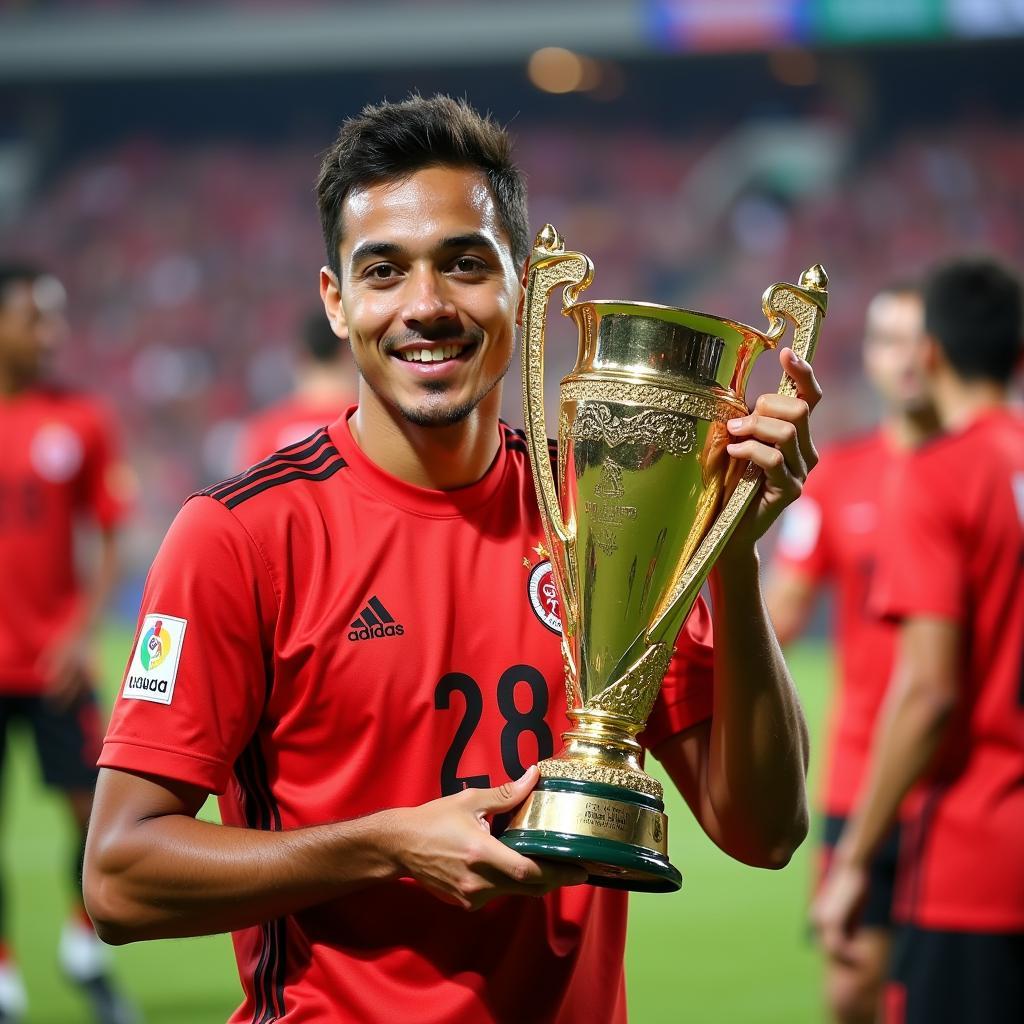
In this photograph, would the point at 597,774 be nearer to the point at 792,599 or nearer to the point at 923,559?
the point at 923,559

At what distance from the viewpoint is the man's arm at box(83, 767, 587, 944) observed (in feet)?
5.28

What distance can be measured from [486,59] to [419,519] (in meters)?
19.6

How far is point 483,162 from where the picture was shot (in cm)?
190

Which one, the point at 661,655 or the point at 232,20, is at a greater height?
the point at 232,20

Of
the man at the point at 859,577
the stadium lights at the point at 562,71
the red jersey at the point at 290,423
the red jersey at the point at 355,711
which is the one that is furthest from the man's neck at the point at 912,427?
the stadium lights at the point at 562,71

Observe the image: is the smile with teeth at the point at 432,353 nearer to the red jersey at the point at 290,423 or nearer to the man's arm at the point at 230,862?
the man's arm at the point at 230,862

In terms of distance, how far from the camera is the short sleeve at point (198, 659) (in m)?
1.74

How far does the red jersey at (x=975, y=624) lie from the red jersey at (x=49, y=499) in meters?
3.35

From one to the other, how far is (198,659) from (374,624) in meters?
0.20

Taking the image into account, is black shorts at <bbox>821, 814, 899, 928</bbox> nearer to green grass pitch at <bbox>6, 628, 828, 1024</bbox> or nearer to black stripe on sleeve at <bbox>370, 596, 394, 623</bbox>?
green grass pitch at <bbox>6, 628, 828, 1024</bbox>

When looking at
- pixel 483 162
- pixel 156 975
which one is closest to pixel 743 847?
pixel 483 162

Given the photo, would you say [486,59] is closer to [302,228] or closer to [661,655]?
[302,228]

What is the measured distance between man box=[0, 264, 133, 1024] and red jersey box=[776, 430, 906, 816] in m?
2.34

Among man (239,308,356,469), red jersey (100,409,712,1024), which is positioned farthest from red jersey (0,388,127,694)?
red jersey (100,409,712,1024)
